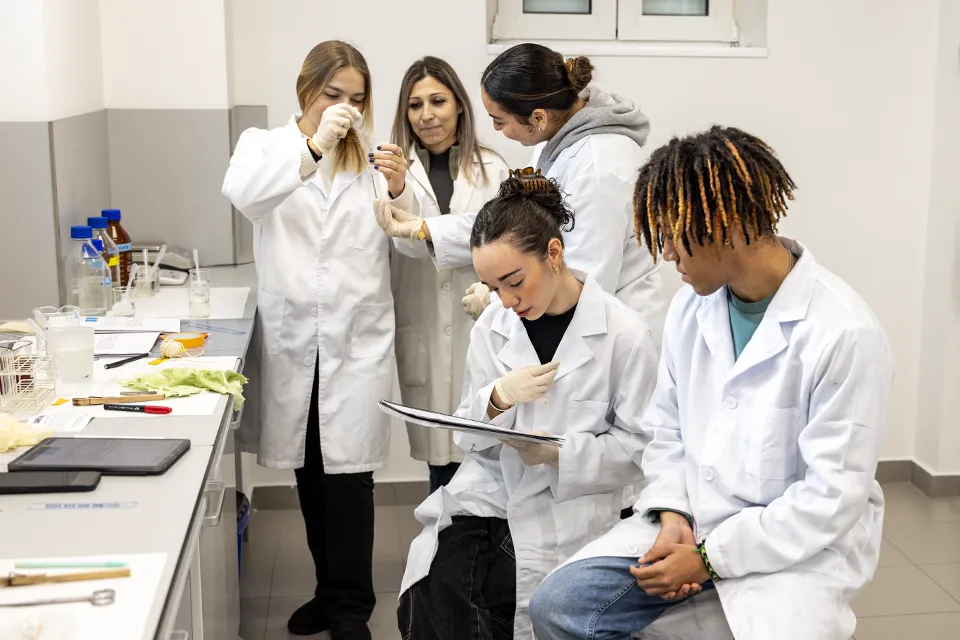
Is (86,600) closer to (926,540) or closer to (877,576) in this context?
(877,576)

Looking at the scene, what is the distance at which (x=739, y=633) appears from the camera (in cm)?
155

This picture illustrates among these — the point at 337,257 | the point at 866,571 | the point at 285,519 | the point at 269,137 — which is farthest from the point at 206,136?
the point at 866,571

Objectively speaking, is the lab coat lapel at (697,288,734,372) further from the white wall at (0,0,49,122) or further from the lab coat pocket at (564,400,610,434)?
the white wall at (0,0,49,122)

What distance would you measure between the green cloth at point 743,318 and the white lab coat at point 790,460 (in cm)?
2

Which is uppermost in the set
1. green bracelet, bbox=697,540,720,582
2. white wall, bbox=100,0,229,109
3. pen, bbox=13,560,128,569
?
white wall, bbox=100,0,229,109

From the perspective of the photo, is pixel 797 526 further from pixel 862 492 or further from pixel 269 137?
pixel 269 137

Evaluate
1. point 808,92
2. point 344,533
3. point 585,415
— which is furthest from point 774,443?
point 808,92

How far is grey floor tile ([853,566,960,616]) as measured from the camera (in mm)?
2896

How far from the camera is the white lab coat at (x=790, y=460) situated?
1.52 metres

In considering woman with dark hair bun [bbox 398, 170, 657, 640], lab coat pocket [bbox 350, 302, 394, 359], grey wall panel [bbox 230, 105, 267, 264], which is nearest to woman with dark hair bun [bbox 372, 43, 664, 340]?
woman with dark hair bun [bbox 398, 170, 657, 640]

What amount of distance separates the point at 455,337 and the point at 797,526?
145cm

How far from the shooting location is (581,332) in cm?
204

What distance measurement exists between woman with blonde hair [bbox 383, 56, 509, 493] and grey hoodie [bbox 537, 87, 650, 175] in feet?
1.36

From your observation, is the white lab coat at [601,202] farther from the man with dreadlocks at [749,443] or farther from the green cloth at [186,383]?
the green cloth at [186,383]
